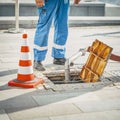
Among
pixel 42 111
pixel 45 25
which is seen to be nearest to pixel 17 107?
pixel 42 111

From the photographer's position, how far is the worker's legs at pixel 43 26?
5934 millimetres

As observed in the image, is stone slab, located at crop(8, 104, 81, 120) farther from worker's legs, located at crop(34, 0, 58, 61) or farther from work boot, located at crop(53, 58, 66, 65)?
work boot, located at crop(53, 58, 66, 65)

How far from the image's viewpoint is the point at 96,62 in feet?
18.2

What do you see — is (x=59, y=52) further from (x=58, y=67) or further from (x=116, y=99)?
(x=116, y=99)

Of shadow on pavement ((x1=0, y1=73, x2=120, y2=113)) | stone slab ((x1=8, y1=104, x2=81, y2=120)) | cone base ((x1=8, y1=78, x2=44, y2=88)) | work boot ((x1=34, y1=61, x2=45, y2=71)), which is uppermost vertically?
work boot ((x1=34, y1=61, x2=45, y2=71))

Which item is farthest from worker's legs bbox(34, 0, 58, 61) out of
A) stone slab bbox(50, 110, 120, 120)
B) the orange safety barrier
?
stone slab bbox(50, 110, 120, 120)

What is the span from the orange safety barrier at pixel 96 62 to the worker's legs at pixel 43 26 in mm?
776

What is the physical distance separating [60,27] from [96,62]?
3.79ft

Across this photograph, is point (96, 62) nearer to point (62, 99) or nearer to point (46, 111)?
point (62, 99)

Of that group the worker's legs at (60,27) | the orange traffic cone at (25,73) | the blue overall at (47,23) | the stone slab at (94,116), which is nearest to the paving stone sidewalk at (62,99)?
the stone slab at (94,116)

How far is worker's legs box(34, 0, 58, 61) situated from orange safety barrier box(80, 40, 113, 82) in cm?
78

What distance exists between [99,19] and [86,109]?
28.2 feet

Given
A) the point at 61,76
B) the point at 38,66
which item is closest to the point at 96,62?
the point at 61,76

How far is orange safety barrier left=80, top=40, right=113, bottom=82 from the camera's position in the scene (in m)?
5.37
